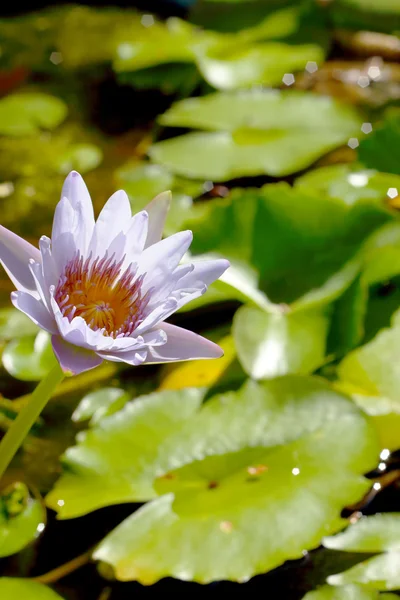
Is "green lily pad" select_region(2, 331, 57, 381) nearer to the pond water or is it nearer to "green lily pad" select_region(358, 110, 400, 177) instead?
the pond water

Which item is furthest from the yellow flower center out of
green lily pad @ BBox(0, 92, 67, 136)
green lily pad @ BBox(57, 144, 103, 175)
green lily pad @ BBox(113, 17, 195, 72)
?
green lily pad @ BBox(113, 17, 195, 72)

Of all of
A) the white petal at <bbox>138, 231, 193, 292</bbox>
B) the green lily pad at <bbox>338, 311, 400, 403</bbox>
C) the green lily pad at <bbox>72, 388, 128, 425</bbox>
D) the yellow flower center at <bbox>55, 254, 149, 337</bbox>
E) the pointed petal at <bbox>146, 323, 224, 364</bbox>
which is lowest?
the green lily pad at <bbox>72, 388, 128, 425</bbox>

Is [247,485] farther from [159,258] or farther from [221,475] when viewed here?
[159,258]

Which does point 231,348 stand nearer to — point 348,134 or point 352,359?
point 352,359

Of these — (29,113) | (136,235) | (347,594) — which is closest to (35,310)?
(136,235)

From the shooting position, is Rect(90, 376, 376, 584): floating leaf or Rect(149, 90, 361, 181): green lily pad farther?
Rect(149, 90, 361, 181): green lily pad

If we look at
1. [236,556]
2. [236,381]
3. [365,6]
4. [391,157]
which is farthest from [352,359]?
[365,6]

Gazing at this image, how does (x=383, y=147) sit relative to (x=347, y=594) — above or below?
above
